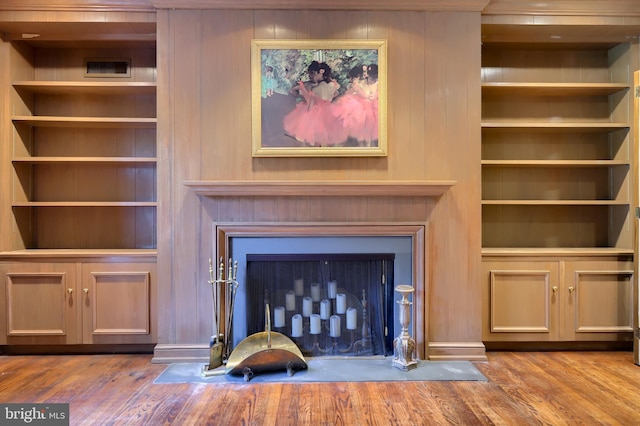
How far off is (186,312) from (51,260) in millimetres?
1128

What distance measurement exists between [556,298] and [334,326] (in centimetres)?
175

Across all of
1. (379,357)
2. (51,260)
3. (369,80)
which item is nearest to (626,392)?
(379,357)

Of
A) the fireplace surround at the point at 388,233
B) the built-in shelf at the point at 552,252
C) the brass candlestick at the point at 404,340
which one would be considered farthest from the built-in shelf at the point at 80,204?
the built-in shelf at the point at 552,252

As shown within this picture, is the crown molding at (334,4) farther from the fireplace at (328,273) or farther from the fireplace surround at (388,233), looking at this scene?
the fireplace at (328,273)

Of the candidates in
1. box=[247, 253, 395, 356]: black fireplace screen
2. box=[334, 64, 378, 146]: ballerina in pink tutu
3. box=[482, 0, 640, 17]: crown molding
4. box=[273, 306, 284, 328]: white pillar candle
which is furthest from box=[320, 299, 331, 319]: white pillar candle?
box=[482, 0, 640, 17]: crown molding

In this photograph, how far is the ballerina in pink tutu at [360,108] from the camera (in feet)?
9.86

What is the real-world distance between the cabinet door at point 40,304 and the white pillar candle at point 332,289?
6.22ft

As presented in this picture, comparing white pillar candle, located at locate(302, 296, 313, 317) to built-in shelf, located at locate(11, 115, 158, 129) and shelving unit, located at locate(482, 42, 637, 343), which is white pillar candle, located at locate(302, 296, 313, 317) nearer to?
shelving unit, located at locate(482, 42, 637, 343)

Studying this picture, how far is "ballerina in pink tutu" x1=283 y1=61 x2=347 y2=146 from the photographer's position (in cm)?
300

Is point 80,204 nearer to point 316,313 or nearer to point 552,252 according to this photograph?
point 316,313

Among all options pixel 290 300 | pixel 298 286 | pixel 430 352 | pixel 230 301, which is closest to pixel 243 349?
pixel 230 301

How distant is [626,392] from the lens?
2.52 meters

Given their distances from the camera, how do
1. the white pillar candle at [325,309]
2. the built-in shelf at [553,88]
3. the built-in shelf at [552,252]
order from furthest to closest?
1. the built-in shelf at [553,88]
2. the built-in shelf at [552,252]
3. the white pillar candle at [325,309]

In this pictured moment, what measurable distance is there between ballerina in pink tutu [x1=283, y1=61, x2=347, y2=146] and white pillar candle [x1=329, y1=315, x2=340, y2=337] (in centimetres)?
128
